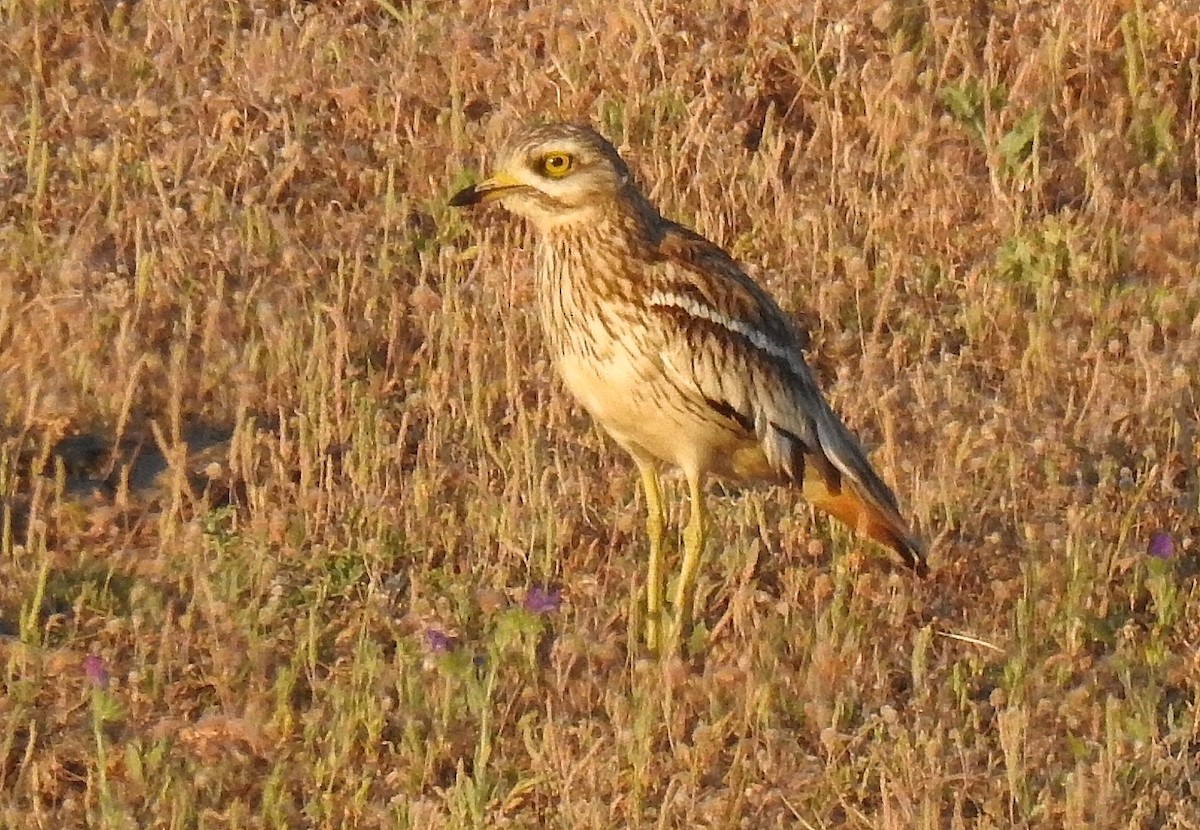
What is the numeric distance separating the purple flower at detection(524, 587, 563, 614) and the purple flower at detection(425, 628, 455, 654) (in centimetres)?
22

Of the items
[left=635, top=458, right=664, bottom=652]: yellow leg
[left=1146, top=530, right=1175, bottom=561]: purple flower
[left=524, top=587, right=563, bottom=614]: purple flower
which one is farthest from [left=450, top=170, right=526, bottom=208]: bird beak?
[left=1146, top=530, right=1175, bottom=561]: purple flower

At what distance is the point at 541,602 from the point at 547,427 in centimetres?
114

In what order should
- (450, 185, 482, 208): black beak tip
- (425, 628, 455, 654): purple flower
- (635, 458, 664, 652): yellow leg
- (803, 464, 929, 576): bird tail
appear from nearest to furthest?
1. (425, 628, 455, 654): purple flower
2. (635, 458, 664, 652): yellow leg
3. (450, 185, 482, 208): black beak tip
4. (803, 464, 929, 576): bird tail

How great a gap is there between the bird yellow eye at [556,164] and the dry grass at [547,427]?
2.97 feet

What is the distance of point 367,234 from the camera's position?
8.82 metres

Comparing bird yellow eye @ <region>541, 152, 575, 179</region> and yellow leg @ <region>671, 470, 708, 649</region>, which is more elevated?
bird yellow eye @ <region>541, 152, 575, 179</region>

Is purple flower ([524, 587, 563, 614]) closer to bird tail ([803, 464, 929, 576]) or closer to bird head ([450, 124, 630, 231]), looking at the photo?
bird tail ([803, 464, 929, 576])

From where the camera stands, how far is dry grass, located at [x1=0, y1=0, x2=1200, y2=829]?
598 cm

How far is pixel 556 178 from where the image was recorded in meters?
6.80

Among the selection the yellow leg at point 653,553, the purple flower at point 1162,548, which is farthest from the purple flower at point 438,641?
the purple flower at point 1162,548

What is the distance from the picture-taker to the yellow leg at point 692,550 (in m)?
6.71

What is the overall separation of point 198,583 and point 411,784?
3.21ft

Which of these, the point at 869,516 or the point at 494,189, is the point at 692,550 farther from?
the point at 494,189

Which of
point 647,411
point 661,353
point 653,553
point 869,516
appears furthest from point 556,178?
point 869,516
